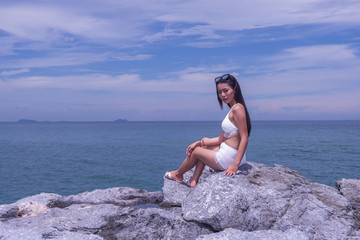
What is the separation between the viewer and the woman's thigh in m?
7.22

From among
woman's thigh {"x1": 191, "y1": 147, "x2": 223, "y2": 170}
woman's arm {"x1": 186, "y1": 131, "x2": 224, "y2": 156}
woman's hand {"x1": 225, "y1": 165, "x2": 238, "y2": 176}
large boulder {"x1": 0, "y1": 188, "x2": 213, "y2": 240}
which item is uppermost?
woman's arm {"x1": 186, "y1": 131, "x2": 224, "y2": 156}

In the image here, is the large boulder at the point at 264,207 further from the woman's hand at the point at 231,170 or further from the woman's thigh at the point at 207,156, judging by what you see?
the woman's thigh at the point at 207,156

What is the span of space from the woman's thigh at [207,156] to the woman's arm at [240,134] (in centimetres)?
48

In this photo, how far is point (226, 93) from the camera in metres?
7.16

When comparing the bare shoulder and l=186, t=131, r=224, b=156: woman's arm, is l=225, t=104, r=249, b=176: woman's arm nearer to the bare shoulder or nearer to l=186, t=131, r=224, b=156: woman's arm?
the bare shoulder

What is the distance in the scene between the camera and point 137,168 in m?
30.3

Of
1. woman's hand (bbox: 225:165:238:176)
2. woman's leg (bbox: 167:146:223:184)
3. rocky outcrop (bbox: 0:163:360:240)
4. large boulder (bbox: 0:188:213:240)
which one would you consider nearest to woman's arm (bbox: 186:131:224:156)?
woman's leg (bbox: 167:146:223:184)

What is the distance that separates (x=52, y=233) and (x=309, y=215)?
16.4ft

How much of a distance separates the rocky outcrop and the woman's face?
168 centimetres

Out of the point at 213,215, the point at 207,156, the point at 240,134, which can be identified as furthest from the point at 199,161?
the point at 213,215

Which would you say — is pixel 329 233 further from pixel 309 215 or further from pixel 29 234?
pixel 29 234

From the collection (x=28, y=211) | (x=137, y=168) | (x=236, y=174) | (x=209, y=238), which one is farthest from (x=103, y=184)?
(x=209, y=238)

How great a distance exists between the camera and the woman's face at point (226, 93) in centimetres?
715

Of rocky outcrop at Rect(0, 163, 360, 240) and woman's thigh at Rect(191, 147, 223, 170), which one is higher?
A: woman's thigh at Rect(191, 147, 223, 170)
